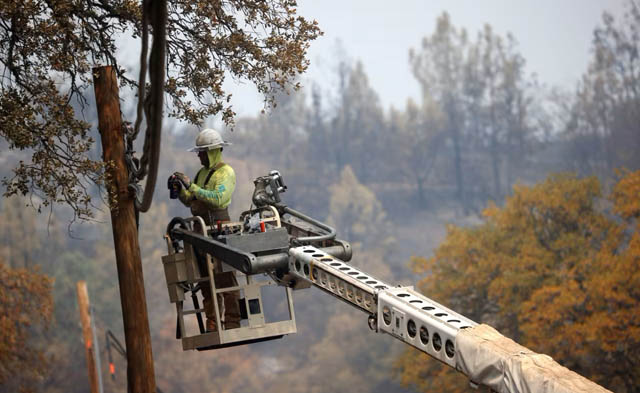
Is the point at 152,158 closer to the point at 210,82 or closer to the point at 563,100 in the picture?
the point at 210,82

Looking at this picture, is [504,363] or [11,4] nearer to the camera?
[504,363]

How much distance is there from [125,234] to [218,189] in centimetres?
127

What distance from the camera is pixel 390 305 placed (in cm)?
935

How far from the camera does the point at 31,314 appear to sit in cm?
4138

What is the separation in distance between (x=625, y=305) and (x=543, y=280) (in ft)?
15.8

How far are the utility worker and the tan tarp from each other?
4107mm

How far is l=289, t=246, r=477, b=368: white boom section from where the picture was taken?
346 inches

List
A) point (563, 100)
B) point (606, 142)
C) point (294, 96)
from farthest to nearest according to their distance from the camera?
point (294, 96) → point (563, 100) → point (606, 142)

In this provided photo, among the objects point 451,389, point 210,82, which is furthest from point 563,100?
point 210,82

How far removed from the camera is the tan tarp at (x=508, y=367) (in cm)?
765

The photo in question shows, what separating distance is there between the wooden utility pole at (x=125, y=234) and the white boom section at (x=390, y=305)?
225 cm

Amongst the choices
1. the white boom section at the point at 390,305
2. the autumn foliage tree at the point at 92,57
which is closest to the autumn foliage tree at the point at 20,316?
the autumn foliage tree at the point at 92,57

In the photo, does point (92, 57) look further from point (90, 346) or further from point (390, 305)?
point (90, 346)

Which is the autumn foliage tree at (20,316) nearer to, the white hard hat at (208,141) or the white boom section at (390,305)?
the white hard hat at (208,141)
